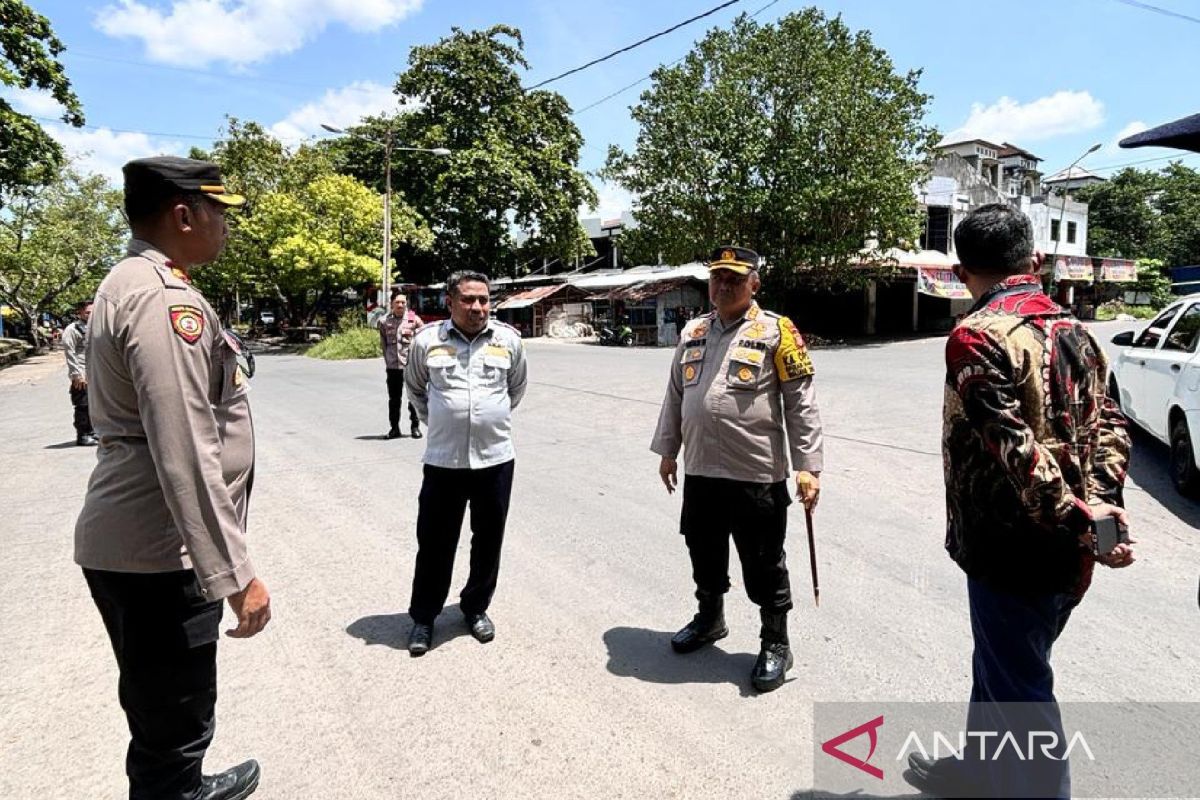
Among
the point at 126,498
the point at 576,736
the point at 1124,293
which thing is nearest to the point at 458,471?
the point at 576,736

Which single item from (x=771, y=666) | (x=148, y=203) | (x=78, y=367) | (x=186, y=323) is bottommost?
(x=771, y=666)

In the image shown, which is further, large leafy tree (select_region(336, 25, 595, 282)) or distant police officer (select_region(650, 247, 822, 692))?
large leafy tree (select_region(336, 25, 595, 282))

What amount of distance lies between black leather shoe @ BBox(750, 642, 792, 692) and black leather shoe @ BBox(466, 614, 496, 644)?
125 centimetres

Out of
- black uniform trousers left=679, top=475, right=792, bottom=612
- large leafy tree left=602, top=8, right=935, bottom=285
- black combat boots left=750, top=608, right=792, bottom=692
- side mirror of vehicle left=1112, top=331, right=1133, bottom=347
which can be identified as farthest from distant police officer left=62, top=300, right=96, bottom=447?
large leafy tree left=602, top=8, right=935, bottom=285

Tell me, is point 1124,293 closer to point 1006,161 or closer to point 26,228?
point 1006,161

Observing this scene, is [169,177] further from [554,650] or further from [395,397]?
[395,397]

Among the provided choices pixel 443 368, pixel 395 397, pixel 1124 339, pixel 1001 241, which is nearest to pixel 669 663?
pixel 443 368

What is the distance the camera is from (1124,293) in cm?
4494

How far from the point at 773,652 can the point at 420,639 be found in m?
1.61

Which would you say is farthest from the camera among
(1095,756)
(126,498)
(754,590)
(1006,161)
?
(1006,161)

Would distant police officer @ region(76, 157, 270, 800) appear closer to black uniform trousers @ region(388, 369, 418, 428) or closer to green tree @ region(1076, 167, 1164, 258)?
black uniform trousers @ region(388, 369, 418, 428)

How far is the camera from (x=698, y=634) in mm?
3445

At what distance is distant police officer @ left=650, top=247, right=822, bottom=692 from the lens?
314 centimetres

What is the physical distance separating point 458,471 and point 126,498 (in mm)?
1782
